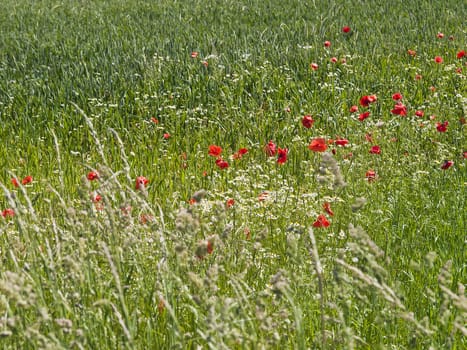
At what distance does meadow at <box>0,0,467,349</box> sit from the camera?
1.87m

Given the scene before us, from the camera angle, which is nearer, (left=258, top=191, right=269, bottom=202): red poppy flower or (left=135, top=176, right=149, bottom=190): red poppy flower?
(left=135, top=176, right=149, bottom=190): red poppy flower

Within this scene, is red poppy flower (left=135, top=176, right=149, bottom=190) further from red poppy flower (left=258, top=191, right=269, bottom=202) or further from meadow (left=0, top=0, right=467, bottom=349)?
red poppy flower (left=258, top=191, right=269, bottom=202)

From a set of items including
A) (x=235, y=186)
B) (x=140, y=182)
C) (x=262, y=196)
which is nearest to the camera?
(x=140, y=182)

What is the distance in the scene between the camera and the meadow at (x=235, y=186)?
1871 mm

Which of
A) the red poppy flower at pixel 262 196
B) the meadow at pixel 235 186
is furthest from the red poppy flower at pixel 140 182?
the red poppy flower at pixel 262 196

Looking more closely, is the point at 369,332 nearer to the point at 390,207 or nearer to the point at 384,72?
the point at 390,207

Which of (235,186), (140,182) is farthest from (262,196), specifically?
(140,182)

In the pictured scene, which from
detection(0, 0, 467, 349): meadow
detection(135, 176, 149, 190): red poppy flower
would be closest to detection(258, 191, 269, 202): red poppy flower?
detection(0, 0, 467, 349): meadow

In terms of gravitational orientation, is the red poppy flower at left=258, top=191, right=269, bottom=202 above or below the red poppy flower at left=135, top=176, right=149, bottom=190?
below

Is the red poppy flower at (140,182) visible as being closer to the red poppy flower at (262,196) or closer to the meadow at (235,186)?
the meadow at (235,186)

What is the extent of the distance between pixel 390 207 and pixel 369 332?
1.21 m

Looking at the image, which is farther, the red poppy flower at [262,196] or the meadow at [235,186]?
the red poppy flower at [262,196]

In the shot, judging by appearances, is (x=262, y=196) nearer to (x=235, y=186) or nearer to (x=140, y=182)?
(x=235, y=186)

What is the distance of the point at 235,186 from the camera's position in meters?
4.16
